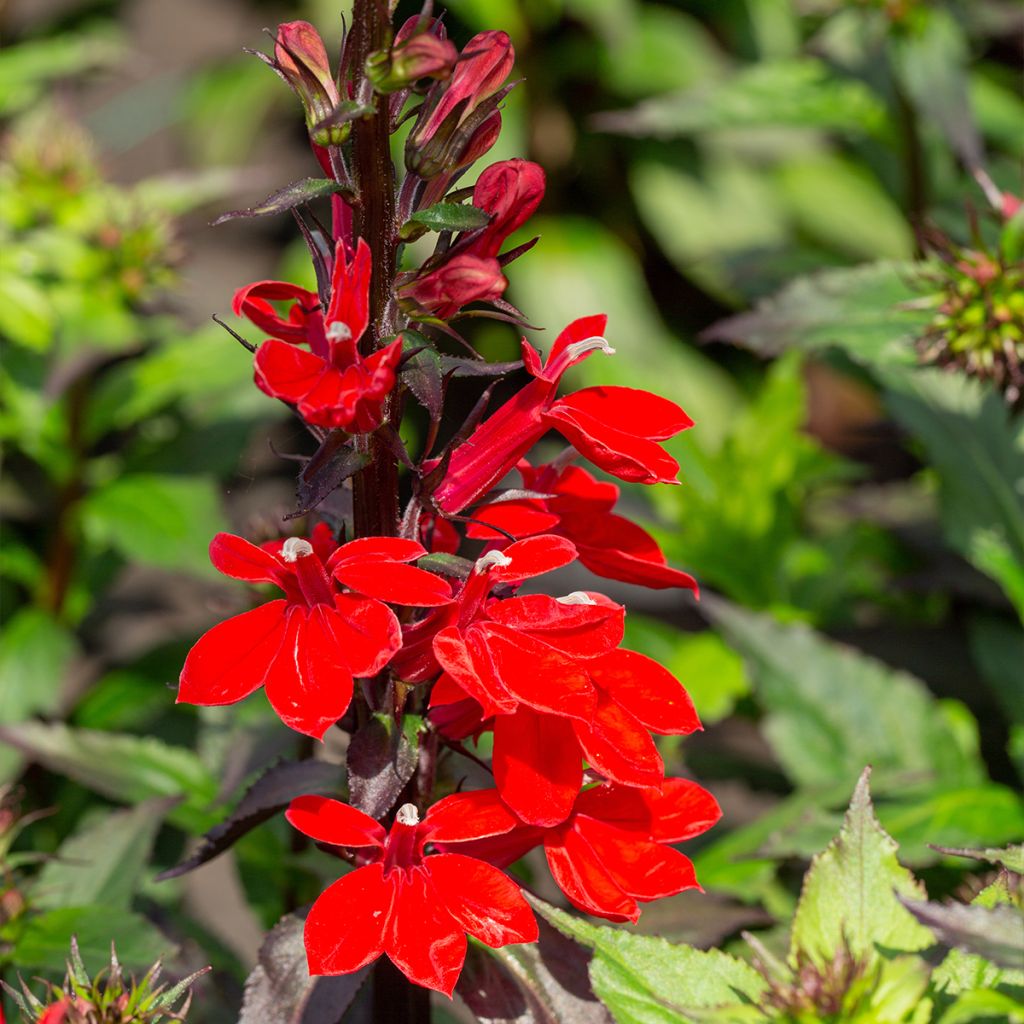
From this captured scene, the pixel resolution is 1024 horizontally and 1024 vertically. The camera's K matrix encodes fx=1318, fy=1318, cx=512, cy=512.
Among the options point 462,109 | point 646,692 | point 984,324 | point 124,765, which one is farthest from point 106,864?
point 984,324

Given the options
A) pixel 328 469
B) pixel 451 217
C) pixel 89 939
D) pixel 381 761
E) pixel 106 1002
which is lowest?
pixel 89 939

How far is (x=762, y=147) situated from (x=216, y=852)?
7.10 ft

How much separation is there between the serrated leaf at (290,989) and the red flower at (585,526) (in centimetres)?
24

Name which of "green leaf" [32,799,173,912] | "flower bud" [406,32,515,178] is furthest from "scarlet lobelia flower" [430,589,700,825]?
"green leaf" [32,799,173,912]

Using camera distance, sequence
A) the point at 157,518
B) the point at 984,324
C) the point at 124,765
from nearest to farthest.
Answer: the point at 984,324, the point at 124,765, the point at 157,518

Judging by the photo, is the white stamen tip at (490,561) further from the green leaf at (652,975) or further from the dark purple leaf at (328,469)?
the green leaf at (652,975)

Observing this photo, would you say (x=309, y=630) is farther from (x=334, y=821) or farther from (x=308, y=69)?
(x=308, y=69)

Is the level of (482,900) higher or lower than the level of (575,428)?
lower

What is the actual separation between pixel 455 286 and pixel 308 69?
12 cm

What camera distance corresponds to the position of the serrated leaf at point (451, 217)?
0.59 m

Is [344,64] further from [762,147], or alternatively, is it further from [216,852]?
[762,147]

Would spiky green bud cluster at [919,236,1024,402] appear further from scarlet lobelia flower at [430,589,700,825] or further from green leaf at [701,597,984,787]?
scarlet lobelia flower at [430,589,700,825]

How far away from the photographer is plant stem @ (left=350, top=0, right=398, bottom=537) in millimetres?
590

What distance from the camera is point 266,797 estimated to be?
0.71m
